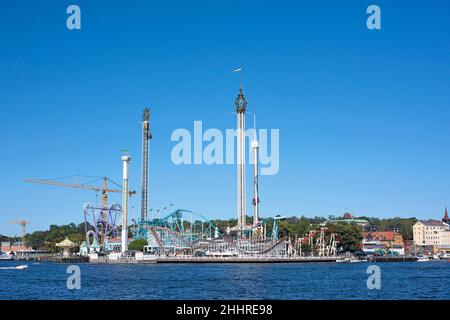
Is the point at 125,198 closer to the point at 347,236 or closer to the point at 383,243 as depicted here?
the point at 347,236

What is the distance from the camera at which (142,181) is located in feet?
463

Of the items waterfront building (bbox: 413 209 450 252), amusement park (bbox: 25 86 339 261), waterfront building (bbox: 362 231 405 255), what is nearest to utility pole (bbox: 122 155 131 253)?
amusement park (bbox: 25 86 339 261)

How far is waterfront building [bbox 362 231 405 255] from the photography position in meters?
172

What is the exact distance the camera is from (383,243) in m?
182

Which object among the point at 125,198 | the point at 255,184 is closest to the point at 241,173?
the point at 255,184

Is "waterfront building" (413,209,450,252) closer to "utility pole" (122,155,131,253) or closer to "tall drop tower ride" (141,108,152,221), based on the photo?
"tall drop tower ride" (141,108,152,221)

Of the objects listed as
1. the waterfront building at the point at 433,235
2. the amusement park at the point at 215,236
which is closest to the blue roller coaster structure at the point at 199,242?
the amusement park at the point at 215,236

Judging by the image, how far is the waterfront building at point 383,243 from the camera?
171750 millimetres

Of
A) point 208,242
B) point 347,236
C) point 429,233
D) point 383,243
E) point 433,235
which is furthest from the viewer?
point 429,233

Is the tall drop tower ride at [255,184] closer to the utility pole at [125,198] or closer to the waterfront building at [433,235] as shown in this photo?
the utility pole at [125,198]

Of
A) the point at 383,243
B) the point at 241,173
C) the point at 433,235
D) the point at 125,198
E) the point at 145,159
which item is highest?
the point at 145,159
